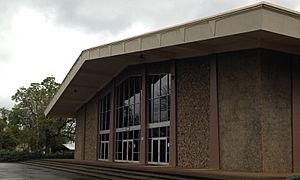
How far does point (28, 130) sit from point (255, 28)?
35.1 m

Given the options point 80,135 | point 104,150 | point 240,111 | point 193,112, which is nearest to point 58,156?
point 80,135

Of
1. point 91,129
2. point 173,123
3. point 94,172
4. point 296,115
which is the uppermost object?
point 296,115

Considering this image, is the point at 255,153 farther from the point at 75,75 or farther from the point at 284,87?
the point at 75,75

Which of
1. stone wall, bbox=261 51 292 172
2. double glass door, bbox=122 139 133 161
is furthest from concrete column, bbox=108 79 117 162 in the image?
stone wall, bbox=261 51 292 172

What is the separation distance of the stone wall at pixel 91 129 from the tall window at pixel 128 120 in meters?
4.01

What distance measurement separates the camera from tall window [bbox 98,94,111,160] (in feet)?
106

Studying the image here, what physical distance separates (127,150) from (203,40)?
12861 mm

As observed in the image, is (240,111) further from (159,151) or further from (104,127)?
(104,127)

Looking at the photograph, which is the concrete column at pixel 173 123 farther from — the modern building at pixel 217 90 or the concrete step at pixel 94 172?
the concrete step at pixel 94 172

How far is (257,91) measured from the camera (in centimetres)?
1898

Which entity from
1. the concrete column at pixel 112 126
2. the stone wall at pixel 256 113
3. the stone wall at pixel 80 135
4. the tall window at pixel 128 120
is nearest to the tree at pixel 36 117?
the stone wall at pixel 80 135

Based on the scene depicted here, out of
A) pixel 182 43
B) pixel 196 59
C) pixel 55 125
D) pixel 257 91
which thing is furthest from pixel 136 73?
pixel 55 125

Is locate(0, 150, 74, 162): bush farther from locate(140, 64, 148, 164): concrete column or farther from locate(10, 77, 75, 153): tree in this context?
locate(140, 64, 148, 164): concrete column

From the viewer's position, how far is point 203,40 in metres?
18.4
